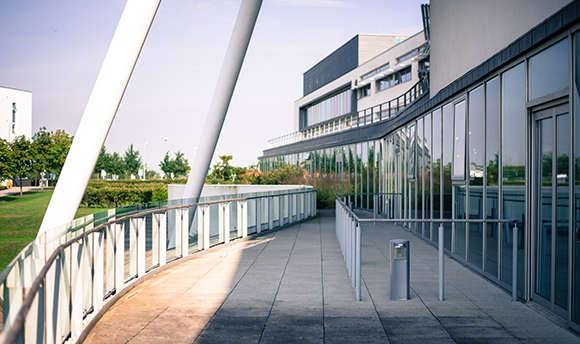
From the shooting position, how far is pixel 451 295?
8812 millimetres

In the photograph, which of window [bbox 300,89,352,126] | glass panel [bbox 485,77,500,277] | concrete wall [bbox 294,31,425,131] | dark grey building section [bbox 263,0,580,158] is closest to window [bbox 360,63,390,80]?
concrete wall [bbox 294,31,425,131]

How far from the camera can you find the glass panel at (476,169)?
1071 cm

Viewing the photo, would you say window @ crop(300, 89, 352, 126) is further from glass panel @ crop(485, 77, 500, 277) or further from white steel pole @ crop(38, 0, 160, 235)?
white steel pole @ crop(38, 0, 160, 235)

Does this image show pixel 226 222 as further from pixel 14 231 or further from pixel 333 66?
pixel 333 66

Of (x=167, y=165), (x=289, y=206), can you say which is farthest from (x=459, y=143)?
(x=167, y=165)

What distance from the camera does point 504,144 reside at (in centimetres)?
945

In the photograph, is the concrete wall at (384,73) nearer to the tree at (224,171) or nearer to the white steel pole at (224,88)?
the tree at (224,171)

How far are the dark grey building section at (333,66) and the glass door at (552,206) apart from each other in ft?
178

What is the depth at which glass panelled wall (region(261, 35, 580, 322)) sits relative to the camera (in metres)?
7.07

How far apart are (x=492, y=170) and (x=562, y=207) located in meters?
2.97

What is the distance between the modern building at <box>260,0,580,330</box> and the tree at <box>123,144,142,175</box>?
7663 cm

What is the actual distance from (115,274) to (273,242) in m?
8.31

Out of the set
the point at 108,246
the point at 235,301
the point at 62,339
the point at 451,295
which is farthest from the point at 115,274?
the point at 451,295

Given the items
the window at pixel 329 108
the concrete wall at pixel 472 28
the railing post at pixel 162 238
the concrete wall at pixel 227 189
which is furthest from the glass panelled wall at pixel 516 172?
the window at pixel 329 108
